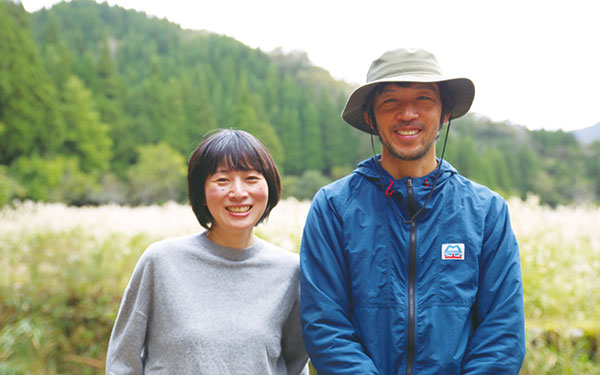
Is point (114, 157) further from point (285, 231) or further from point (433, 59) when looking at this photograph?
point (433, 59)

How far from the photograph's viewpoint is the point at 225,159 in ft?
6.07

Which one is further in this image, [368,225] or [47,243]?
[47,243]

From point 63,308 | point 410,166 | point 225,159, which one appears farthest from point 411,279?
point 63,308

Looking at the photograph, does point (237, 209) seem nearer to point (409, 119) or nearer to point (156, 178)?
point (409, 119)

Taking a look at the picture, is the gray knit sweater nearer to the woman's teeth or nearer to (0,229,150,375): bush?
the woman's teeth

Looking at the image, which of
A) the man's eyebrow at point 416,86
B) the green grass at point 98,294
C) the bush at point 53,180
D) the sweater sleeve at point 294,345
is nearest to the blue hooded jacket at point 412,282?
the sweater sleeve at point 294,345

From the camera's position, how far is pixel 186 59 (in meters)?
66.6

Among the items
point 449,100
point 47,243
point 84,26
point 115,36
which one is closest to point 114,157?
point 47,243

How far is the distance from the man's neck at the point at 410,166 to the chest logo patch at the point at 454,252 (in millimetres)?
332

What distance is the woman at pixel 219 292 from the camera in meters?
1.71

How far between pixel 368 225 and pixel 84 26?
3205 inches

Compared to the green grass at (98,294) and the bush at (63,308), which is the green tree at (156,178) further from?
the bush at (63,308)

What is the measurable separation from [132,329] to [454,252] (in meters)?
1.24

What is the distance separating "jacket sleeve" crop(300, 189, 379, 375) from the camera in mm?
1576
